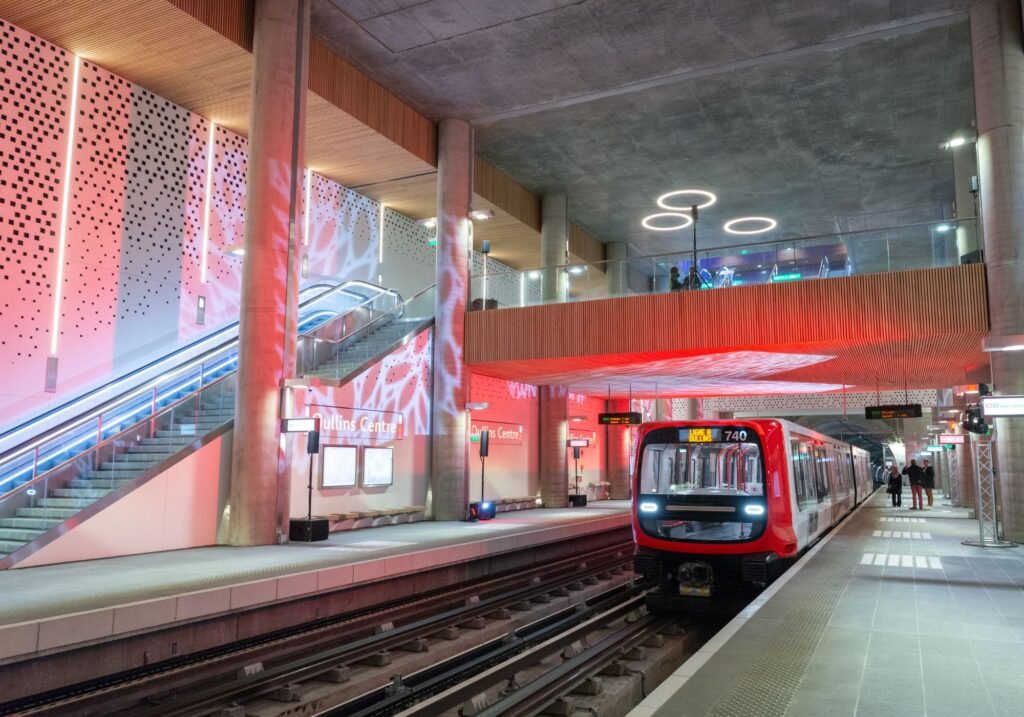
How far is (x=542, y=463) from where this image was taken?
22656 millimetres

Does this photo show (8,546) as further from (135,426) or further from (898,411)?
(898,411)

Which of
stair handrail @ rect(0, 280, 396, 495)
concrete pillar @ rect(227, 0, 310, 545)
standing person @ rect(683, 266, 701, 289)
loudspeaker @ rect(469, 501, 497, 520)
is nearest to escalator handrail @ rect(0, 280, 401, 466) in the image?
stair handrail @ rect(0, 280, 396, 495)

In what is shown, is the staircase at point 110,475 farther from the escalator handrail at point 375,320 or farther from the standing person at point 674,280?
the standing person at point 674,280

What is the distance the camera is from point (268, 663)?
723cm

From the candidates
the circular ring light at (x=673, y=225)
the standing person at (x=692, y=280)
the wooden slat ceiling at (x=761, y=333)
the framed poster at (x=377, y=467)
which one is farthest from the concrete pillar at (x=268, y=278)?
the circular ring light at (x=673, y=225)

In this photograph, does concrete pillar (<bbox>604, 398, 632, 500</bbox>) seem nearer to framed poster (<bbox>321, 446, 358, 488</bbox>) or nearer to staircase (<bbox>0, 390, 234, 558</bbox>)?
framed poster (<bbox>321, 446, 358, 488</bbox>)

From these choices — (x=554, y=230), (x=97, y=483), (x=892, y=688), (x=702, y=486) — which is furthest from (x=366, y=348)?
(x=892, y=688)

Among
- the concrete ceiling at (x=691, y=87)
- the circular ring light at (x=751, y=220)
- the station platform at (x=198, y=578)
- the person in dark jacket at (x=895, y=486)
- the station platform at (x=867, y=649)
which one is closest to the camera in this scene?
the station platform at (x=867, y=649)

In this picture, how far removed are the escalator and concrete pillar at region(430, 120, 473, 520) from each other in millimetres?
791

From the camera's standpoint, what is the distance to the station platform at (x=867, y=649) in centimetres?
446

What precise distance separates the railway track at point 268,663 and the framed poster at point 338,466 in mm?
4738

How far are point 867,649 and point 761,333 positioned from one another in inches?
374

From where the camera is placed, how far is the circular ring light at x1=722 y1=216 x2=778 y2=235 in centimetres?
2559

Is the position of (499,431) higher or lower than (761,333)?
lower
